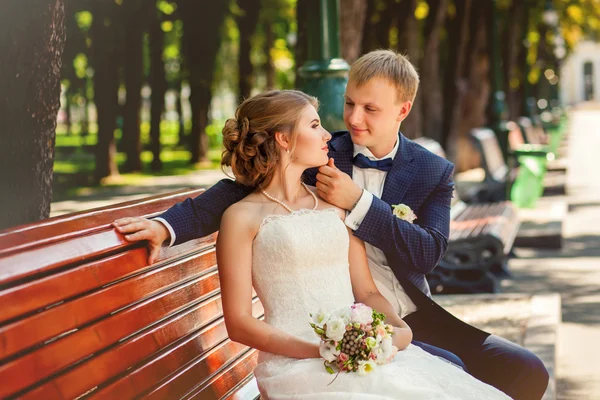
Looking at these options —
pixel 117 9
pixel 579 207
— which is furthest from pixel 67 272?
pixel 117 9

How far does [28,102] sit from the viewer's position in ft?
14.5

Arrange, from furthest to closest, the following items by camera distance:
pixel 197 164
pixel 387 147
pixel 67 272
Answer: pixel 197 164
pixel 387 147
pixel 67 272

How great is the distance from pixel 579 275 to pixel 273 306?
23.7ft

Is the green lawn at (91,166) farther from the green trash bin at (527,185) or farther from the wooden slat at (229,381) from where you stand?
the wooden slat at (229,381)

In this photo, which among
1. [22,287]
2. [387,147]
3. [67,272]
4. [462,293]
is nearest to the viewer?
[22,287]

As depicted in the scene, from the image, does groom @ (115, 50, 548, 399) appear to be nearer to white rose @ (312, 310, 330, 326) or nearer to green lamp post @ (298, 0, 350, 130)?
white rose @ (312, 310, 330, 326)

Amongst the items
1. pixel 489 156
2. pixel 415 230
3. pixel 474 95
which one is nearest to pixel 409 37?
pixel 489 156

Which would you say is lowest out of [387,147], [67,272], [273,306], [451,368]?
[451,368]

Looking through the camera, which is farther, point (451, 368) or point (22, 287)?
point (451, 368)

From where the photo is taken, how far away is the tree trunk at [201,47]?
90.0ft

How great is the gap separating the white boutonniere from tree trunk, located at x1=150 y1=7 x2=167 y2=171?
24173mm

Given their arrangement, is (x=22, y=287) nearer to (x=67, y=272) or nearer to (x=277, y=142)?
(x=67, y=272)

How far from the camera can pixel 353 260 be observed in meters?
3.63

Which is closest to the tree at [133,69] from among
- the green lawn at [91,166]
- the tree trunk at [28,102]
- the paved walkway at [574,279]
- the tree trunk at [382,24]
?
the green lawn at [91,166]
